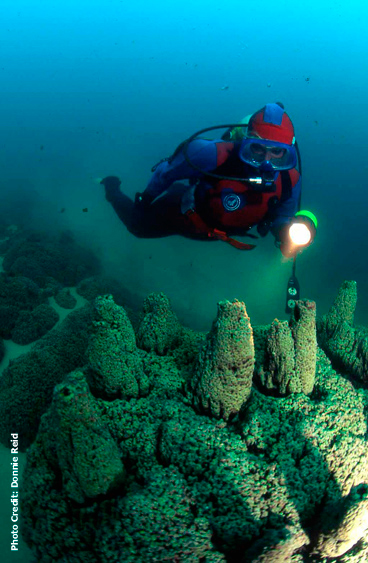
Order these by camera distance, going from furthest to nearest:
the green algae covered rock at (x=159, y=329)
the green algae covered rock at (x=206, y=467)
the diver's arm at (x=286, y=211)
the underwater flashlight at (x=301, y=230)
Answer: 1. the diver's arm at (x=286, y=211)
2. the underwater flashlight at (x=301, y=230)
3. the green algae covered rock at (x=159, y=329)
4. the green algae covered rock at (x=206, y=467)

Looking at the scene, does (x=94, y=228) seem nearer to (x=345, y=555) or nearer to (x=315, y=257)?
(x=315, y=257)

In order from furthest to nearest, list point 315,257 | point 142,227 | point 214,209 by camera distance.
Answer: point 315,257 → point 142,227 → point 214,209

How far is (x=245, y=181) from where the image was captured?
4688 mm

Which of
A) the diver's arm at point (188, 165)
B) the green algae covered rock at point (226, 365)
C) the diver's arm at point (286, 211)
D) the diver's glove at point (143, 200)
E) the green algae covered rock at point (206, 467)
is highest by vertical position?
the diver's glove at point (143, 200)

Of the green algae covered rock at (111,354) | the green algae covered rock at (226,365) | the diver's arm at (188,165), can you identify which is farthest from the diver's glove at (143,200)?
the green algae covered rock at (226,365)

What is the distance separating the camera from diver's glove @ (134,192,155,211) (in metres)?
6.39

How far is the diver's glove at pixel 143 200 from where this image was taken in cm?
639

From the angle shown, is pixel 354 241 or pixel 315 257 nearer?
pixel 315 257

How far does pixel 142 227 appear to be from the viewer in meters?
7.32

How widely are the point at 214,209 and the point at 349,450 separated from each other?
407 centimetres

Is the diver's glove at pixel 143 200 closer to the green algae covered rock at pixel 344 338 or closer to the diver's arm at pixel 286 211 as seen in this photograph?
the diver's arm at pixel 286 211

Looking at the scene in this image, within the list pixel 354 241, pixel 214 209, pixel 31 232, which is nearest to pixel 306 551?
pixel 214 209

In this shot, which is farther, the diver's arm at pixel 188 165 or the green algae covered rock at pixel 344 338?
the diver's arm at pixel 188 165

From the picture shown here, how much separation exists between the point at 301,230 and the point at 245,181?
3.53ft
